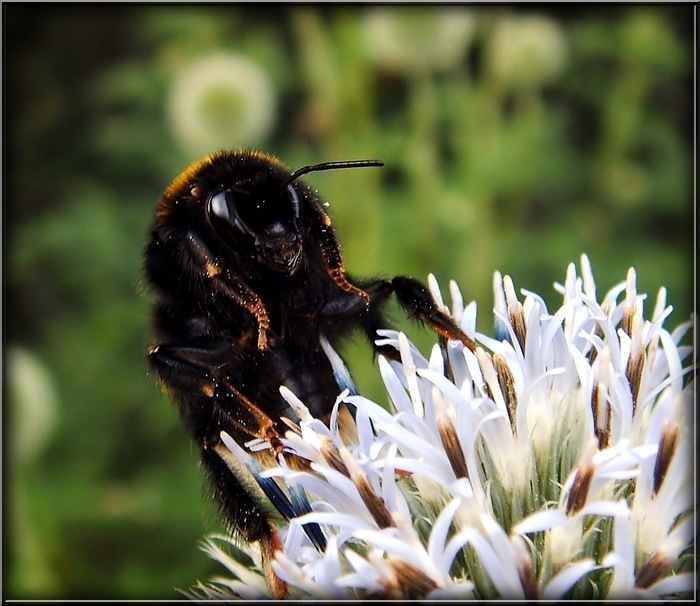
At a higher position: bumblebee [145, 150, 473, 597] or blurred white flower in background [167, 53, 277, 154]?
blurred white flower in background [167, 53, 277, 154]

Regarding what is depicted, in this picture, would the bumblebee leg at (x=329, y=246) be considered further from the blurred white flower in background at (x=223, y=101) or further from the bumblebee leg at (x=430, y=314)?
the blurred white flower in background at (x=223, y=101)

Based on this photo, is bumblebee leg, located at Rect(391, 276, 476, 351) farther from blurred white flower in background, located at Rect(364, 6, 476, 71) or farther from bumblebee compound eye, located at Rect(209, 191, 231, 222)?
blurred white flower in background, located at Rect(364, 6, 476, 71)

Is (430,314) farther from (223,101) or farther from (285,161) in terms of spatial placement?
(223,101)

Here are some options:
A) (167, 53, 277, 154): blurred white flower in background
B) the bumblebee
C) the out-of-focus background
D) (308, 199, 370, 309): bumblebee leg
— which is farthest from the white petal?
(167, 53, 277, 154): blurred white flower in background

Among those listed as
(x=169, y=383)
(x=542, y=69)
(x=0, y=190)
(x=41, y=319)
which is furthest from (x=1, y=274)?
(x=542, y=69)

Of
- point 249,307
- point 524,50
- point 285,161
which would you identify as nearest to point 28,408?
point 285,161

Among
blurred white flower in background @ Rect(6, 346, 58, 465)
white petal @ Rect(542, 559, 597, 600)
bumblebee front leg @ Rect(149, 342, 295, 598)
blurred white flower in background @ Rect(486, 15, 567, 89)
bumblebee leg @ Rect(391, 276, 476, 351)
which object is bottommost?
blurred white flower in background @ Rect(6, 346, 58, 465)

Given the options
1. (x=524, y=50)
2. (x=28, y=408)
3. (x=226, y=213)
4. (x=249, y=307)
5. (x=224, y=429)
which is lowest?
(x=28, y=408)
